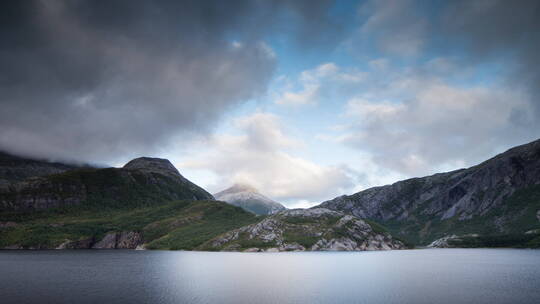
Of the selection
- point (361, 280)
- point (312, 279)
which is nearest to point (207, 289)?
point (312, 279)

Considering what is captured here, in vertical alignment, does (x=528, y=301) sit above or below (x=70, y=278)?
below

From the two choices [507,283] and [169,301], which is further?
[507,283]

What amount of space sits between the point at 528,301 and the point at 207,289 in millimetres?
60214

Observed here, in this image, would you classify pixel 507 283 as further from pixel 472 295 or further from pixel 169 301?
pixel 169 301

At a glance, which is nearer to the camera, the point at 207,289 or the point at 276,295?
the point at 276,295

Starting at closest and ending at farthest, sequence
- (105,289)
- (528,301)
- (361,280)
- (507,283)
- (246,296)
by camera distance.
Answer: (528,301), (246,296), (105,289), (507,283), (361,280)

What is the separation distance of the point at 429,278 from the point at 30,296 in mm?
89998

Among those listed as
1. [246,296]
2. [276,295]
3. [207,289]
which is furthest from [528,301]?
[207,289]

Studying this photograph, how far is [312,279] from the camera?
299 feet

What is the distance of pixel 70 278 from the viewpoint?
92.4 meters

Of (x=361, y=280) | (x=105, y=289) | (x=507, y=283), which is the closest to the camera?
(x=105, y=289)

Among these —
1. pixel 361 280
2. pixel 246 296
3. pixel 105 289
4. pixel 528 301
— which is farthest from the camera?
pixel 361 280

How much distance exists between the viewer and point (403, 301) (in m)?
61.4

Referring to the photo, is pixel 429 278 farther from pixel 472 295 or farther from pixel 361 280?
pixel 472 295
